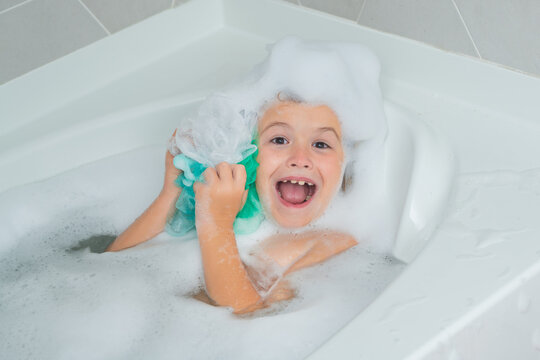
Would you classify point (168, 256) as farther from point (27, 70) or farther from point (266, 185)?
point (27, 70)

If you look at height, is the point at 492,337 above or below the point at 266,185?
below

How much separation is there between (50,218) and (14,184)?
11cm

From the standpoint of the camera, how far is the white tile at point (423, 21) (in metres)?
1.43

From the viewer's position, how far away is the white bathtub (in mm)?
951

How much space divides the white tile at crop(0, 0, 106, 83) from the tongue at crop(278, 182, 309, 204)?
27.4 inches

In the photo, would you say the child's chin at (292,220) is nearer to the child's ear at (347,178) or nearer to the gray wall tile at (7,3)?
the child's ear at (347,178)

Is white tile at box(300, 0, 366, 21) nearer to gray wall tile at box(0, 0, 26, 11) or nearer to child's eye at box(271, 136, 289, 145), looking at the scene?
child's eye at box(271, 136, 289, 145)

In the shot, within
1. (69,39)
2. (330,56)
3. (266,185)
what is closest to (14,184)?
(69,39)

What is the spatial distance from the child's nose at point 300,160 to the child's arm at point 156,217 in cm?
25

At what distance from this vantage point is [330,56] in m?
1.38

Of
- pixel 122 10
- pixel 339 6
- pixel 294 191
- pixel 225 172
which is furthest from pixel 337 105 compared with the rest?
pixel 122 10

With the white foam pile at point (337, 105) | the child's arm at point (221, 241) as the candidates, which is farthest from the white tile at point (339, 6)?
the child's arm at point (221, 241)

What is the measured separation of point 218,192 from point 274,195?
148 mm

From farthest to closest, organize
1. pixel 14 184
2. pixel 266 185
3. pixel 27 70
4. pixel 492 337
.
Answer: pixel 27 70 → pixel 14 184 → pixel 266 185 → pixel 492 337
